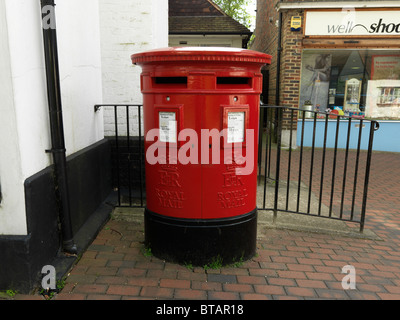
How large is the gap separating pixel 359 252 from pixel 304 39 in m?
7.37

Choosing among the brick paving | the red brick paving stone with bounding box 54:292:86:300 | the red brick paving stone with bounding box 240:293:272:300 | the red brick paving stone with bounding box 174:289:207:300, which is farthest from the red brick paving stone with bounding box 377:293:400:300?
the red brick paving stone with bounding box 54:292:86:300

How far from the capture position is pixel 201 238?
9.89ft

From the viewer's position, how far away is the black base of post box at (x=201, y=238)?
118 inches

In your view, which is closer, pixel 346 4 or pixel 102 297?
pixel 102 297

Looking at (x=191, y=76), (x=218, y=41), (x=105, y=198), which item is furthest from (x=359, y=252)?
(x=218, y=41)

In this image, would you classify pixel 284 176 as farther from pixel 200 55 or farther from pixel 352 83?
pixel 352 83

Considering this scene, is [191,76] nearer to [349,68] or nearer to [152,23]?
[152,23]

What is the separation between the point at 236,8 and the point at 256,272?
28578 millimetres

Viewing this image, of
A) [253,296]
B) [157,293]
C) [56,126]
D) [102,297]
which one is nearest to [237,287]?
[253,296]

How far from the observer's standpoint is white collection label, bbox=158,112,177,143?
2.86m

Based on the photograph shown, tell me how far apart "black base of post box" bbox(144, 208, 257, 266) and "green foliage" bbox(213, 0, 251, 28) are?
27804 millimetres

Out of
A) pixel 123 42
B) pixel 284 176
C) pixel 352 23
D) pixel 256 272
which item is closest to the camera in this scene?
pixel 256 272

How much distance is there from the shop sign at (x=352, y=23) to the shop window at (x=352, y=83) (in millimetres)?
848

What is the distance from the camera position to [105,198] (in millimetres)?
4523
